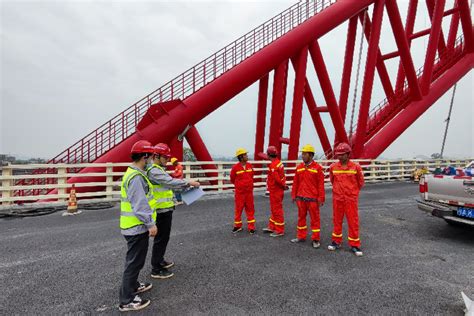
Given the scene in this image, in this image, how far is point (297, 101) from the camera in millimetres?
12859

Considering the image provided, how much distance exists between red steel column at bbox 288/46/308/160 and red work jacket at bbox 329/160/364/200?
28.4 ft

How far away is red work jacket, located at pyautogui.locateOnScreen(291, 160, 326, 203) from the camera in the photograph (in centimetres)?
471

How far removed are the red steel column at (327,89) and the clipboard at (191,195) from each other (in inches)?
459

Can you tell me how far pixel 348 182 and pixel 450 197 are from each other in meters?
2.19

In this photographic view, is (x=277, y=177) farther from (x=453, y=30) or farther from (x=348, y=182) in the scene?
(x=453, y=30)

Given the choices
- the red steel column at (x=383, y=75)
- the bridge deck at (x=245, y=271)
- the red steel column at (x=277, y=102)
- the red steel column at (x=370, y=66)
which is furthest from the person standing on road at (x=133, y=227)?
the red steel column at (x=383, y=75)

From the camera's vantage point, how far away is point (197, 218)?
21.8ft

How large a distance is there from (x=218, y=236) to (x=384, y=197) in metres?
7.47

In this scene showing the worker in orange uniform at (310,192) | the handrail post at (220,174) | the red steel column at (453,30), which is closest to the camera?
the worker in orange uniform at (310,192)

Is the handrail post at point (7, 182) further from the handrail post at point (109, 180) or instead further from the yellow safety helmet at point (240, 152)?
the yellow safety helmet at point (240, 152)

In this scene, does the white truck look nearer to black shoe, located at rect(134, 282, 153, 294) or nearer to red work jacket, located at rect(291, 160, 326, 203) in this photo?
red work jacket, located at rect(291, 160, 326, 203)

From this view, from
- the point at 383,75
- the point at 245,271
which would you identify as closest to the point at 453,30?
the point at 383,75

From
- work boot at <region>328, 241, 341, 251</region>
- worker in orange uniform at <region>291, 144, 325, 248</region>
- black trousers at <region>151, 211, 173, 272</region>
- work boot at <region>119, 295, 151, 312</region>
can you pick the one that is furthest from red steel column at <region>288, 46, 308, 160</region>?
work boot at <region>119, 295, 151, 312</region>

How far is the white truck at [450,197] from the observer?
4.53 meters
